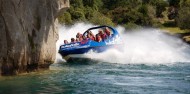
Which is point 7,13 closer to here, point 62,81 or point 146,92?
point 62,81

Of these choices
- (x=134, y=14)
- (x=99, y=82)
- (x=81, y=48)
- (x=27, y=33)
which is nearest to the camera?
(x=99, y=82)

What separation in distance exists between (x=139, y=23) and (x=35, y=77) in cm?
7003

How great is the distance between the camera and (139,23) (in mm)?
94500

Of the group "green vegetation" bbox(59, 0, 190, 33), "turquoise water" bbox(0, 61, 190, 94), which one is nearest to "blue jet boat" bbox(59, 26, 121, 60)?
"turquoise water" bbox(0, 61, 190, 94)

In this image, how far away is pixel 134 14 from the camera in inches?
3770

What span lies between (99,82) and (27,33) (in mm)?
6026

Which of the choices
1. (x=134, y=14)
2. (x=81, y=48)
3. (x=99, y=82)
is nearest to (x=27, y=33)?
(x=99, y=82)

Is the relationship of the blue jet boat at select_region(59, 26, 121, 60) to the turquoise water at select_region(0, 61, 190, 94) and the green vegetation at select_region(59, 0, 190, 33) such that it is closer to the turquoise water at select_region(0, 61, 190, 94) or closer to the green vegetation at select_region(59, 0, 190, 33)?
the turquoise water at select_region(0, 61, 190, 94)

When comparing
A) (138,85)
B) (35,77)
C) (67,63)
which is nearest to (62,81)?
(35,77)

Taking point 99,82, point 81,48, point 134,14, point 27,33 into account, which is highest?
point 134,14

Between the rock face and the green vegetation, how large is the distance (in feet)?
147

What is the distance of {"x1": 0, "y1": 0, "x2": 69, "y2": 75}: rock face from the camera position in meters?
25.7

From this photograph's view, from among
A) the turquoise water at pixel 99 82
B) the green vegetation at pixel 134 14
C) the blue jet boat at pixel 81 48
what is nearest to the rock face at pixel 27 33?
the turquoise water at pixel 99 82

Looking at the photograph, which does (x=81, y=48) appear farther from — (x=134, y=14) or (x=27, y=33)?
(x=134, y=14)
